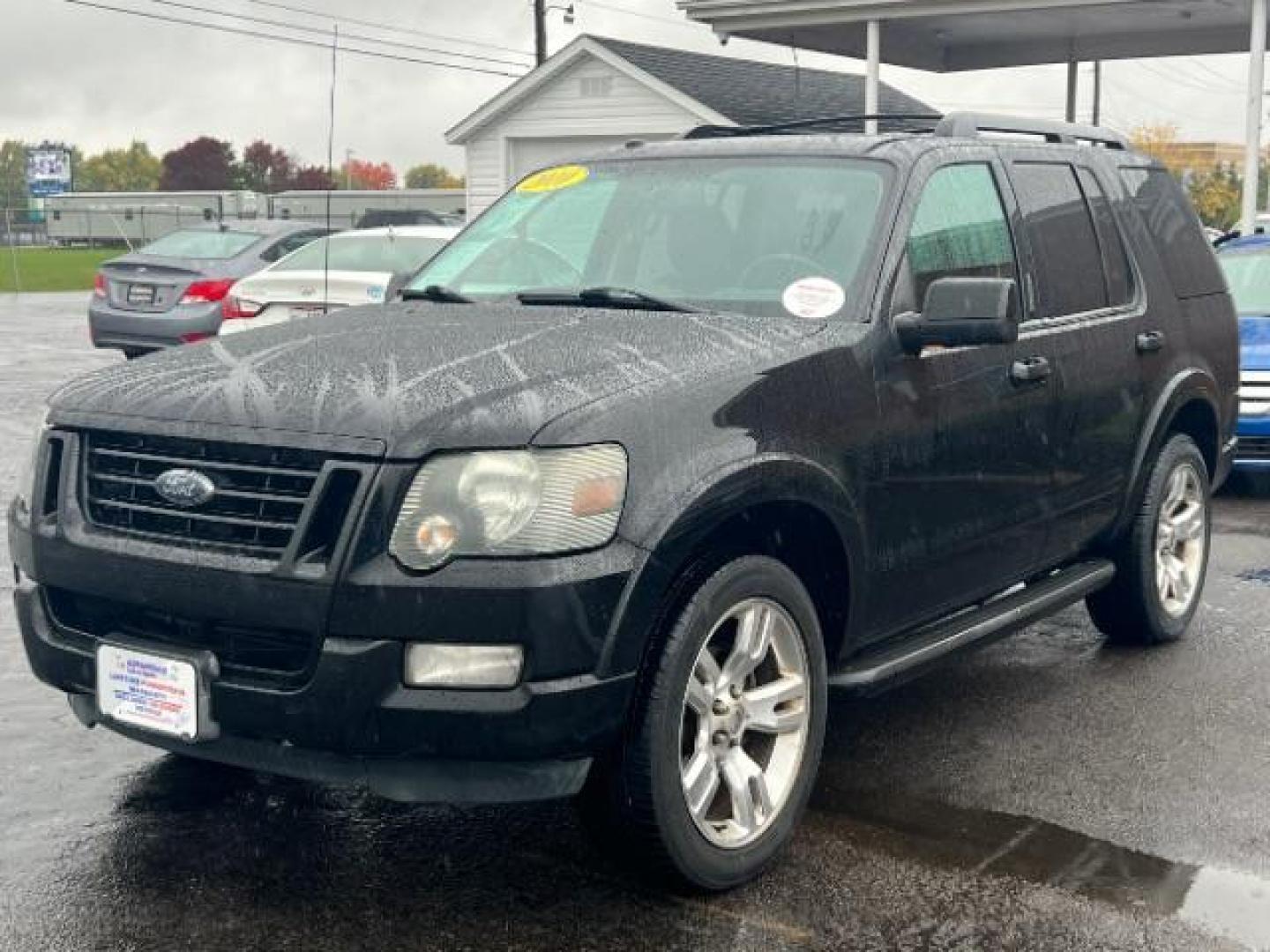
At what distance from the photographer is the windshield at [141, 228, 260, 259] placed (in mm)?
16672

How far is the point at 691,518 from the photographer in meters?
3.70

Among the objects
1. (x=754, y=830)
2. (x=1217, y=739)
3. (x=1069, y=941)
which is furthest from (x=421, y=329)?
(x=1217, y=739)

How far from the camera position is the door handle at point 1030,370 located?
504cm

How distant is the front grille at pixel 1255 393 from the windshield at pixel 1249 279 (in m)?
0.99

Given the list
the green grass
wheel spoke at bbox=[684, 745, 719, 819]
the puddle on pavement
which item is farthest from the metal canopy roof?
the green grass

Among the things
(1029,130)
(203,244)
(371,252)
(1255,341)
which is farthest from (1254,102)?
(1029,130)

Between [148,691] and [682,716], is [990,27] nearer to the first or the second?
[682,716]

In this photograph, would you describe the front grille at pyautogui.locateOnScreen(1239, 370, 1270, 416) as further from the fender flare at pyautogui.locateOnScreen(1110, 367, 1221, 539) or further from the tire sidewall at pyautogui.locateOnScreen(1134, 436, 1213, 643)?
the fender flare at pyautogui.locateOnScreen(1110, 367, 1221, 539)

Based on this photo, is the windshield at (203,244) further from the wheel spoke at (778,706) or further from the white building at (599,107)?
the wheel spoke at (778,706)

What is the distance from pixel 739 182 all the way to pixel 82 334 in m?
19.4

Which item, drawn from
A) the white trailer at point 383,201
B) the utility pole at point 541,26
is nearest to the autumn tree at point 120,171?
the white trailer at point 383,201

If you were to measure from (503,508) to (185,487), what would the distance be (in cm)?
75

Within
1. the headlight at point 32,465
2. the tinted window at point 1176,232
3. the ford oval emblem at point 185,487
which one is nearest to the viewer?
the ford oval emblem at point 185,487

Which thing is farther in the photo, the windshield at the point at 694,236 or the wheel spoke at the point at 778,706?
the windshield at the point at 694,236
